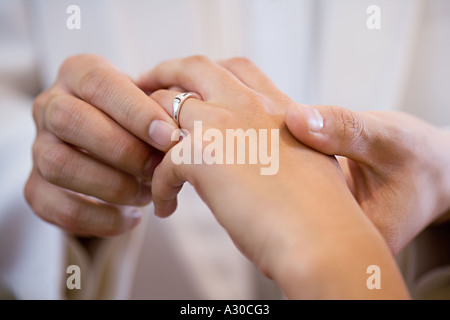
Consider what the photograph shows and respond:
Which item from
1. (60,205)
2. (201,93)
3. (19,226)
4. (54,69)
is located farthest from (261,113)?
(54,69)

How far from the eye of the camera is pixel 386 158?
1.38 feet

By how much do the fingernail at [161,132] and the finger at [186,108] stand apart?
0.8 inches

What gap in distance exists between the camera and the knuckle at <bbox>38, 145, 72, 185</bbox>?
494 millimetres

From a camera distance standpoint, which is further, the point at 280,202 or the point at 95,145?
the point at 95,145

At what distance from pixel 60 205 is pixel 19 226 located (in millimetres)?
161

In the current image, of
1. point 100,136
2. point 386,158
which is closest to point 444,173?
point 386,158

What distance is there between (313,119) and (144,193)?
0.27 metres

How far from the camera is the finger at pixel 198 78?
0.46 m

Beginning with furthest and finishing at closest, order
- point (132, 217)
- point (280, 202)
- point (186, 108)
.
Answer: point (132, 217)
point (186, 108)
point (280, 202)

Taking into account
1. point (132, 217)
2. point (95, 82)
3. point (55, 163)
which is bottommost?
point (132, 217)

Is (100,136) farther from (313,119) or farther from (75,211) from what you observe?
(313,119)

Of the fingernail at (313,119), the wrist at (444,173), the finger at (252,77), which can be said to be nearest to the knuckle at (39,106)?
the finger at (252,77)

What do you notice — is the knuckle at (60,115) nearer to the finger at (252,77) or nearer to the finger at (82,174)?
the finger at (82,174)

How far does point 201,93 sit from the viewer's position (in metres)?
0.47
